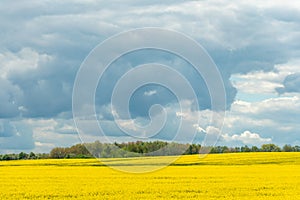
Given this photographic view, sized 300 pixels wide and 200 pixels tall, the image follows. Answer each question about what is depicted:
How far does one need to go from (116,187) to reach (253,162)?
2968 cm

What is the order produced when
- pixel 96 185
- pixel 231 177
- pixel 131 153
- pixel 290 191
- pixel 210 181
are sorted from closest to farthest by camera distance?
pixel 290 191, pixel 96 185, pixel 210 181, pixel 231 177, pixel 131 153

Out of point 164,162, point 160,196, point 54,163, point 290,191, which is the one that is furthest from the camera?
point 54,163

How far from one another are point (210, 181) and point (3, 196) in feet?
39.0

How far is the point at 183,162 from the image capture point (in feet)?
182

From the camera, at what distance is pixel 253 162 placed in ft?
181

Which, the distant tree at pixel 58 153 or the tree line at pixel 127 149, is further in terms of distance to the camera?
the distant tree at pixel 58 153

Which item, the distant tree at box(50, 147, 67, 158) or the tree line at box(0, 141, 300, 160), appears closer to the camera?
the tree line at box(0, 141, 300, 160)

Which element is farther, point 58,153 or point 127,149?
point 58,153

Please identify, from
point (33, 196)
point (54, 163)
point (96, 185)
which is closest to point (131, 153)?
point (54, 163)

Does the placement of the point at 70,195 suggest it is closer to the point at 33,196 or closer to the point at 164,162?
the point at 33,196

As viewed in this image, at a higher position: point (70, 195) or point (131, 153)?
point (131, 153)

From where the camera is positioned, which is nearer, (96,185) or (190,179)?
(96,185)

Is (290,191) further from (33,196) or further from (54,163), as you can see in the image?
(54,163)

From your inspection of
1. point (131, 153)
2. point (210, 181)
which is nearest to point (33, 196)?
point (210, 181)
